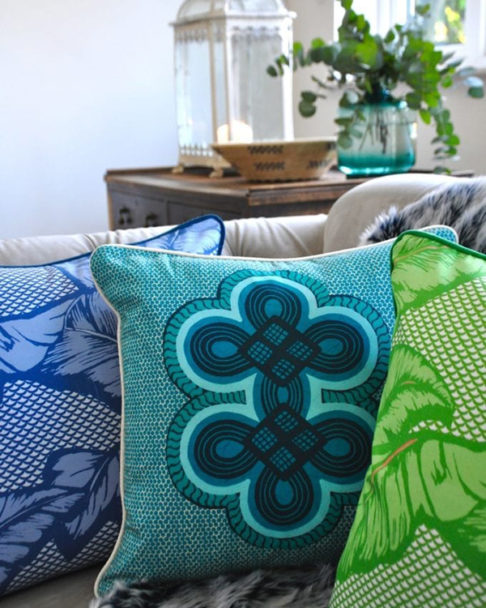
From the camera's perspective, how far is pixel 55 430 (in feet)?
2.93

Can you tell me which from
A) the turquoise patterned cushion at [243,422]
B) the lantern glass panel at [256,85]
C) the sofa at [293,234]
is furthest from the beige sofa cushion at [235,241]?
the lantern glass panel at [256,85]

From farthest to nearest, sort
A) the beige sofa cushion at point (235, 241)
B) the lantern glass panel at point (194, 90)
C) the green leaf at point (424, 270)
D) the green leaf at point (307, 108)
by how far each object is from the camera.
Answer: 1. the lantern glass panel at point (194, 90)
2. the green leaf at point (307, 108)
3. the beige sofa cushion at point (235, 241)
4. the green leaf at point (424, 270)

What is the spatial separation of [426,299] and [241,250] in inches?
26.4

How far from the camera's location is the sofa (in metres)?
1.21

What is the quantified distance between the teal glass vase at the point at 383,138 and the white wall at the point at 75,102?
1578 mm

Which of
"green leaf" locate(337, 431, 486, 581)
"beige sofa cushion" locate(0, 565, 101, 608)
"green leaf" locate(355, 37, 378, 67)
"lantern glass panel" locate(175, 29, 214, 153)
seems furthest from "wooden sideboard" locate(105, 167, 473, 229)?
"green leaf" locate(337, 431, 486, 581)

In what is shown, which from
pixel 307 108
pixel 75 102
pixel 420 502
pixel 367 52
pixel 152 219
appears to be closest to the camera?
pixel 420 502

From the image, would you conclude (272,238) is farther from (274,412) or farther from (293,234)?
(274,412)

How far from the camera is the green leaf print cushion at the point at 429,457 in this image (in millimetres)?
578

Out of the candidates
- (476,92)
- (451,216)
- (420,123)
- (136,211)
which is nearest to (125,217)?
(136,211)

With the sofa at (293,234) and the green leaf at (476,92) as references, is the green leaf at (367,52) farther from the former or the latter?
the sofa at (293,234)

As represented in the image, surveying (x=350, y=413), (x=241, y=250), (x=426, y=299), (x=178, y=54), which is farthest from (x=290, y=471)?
(x=178, y=54)

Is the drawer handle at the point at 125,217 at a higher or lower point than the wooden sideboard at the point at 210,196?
lower

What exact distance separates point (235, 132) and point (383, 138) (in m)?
0.52
